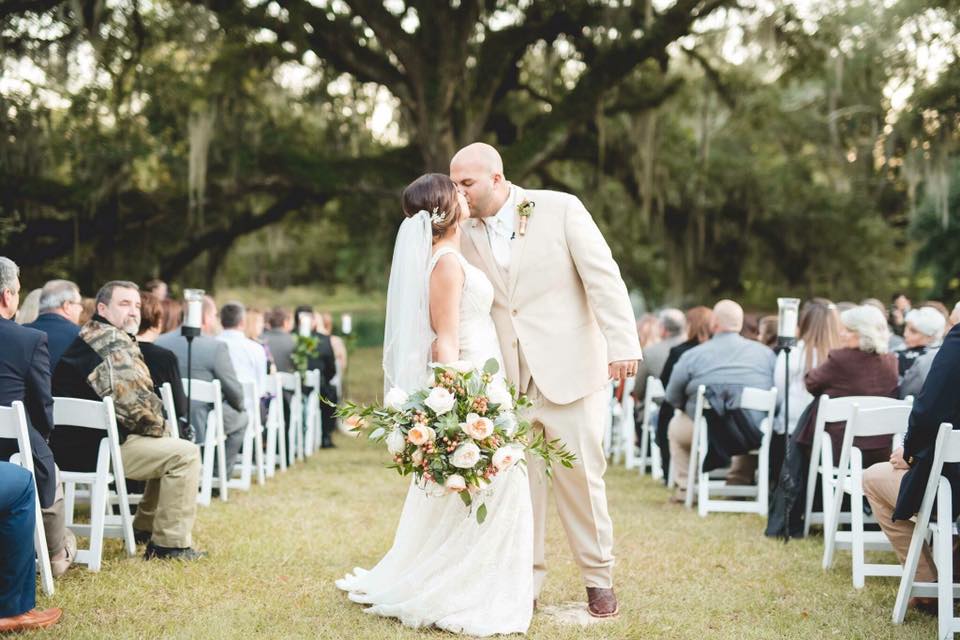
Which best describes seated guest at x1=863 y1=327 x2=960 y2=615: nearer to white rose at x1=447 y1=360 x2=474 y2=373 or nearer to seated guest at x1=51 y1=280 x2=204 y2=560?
white rose at x1=447 y1=360 x2=474 y2=373

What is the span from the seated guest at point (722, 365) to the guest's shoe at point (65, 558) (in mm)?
4295

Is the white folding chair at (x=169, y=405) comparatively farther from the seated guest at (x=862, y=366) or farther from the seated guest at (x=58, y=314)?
the seated guest at (x=862, y=366)

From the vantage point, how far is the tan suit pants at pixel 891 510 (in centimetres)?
452

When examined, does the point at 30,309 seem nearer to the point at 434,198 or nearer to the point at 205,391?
the point at 205,391

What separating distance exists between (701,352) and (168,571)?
406 cm

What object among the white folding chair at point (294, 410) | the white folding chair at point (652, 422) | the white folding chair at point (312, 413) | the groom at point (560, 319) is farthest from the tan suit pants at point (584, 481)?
the white folding chair at point (312, 413)

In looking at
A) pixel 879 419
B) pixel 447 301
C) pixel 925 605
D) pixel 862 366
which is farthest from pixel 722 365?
pixel 447 301

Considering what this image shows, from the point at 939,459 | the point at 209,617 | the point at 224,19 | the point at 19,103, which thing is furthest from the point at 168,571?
the point at 224,19

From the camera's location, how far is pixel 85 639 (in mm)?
3773

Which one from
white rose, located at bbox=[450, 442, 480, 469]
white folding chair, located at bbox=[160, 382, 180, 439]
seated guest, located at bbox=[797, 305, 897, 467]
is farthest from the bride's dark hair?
seated guest, located at bbox=[797, 305, 897, 467]

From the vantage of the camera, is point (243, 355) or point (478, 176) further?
point (243, 355)

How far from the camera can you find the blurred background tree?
12.6 meters

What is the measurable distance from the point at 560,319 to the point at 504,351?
0.90 feet

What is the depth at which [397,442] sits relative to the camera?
3826mm
